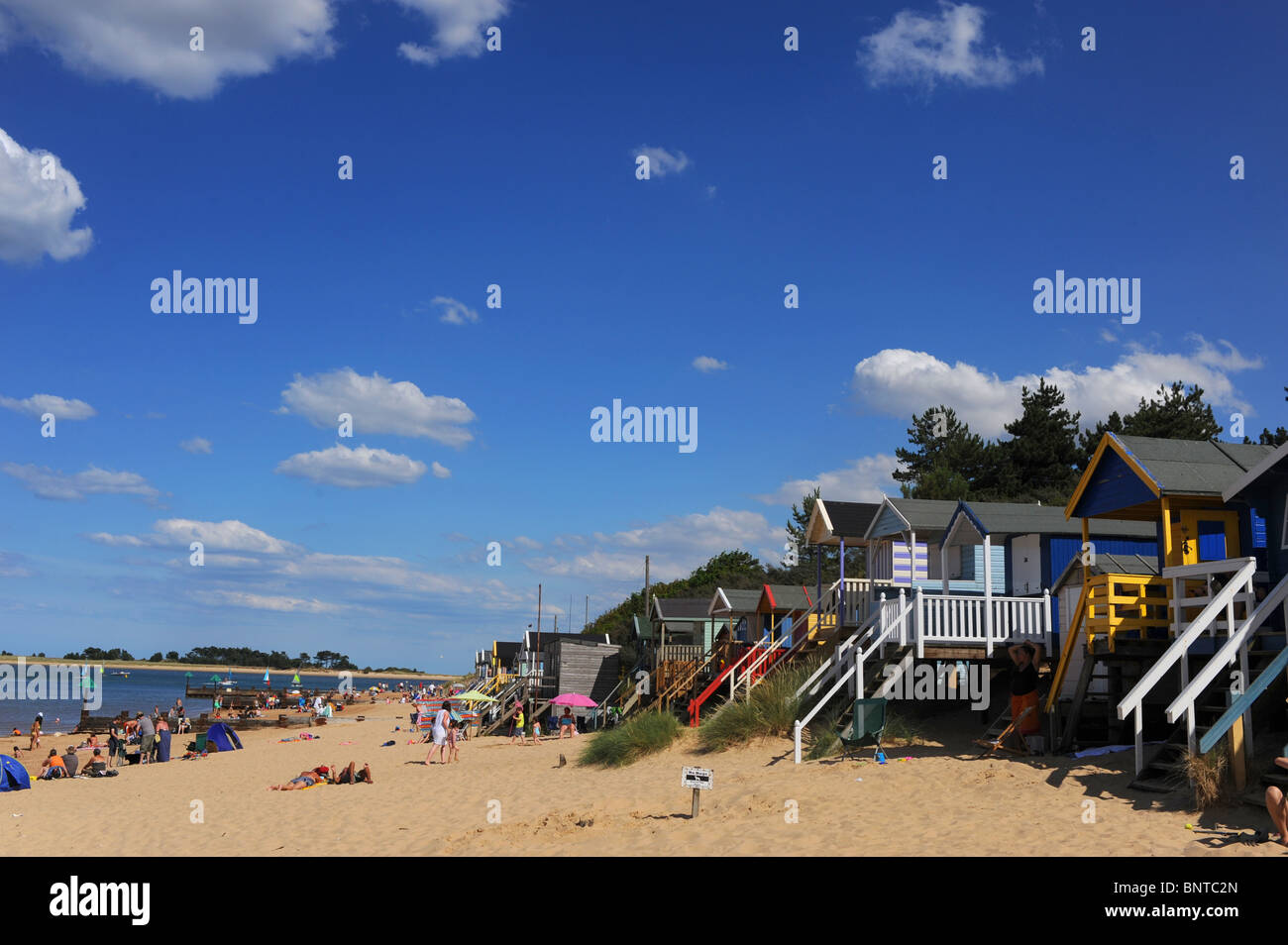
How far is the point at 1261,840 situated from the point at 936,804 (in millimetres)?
3750

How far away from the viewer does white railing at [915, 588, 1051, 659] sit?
60.8ft

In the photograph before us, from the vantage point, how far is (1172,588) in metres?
14.3

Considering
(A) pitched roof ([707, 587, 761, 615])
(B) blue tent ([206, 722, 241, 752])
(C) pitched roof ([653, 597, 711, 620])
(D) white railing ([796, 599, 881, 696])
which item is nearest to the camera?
(D) white railing ([796, 599, 881, 696])

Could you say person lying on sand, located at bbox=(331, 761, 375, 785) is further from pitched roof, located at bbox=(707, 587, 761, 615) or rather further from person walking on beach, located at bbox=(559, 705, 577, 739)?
pitched roof, located at bbox=(707, 587, 761, 615)

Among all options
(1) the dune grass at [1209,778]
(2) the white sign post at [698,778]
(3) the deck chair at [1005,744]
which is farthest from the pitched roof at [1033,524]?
(2) the white sign post at [698,778]

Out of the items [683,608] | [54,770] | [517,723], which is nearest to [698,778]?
[54,770]

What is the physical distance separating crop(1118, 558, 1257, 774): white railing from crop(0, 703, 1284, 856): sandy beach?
909 mm

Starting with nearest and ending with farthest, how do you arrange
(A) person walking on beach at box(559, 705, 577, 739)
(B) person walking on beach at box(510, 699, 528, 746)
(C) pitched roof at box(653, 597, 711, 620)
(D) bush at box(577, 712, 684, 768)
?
(D) bush at box(577, 712, 684, 768), (A) person walking on beach at box(559, 705, 577, 739), (B) person walking on beach at box(510, 699, 528, 746), (C) pitched roof at box(653, 597, 711, 620)

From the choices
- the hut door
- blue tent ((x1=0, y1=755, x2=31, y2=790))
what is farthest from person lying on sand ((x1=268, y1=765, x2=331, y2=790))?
the hut door

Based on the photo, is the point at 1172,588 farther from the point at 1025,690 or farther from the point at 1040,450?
the point at 1040,450

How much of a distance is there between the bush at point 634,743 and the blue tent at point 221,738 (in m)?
18.3
